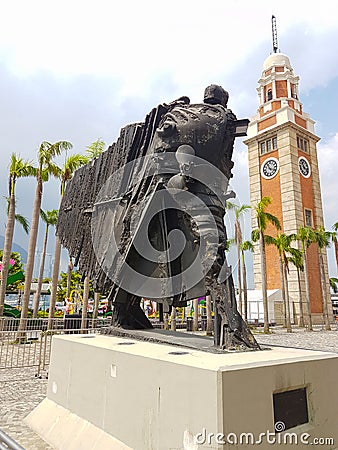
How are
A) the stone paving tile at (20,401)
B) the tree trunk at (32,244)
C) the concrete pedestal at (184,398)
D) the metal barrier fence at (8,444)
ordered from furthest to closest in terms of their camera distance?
the tree trunk at (32,244) < the stone paving tile at (20,401) < the concrete pedestal at (184,398) < the metal barrier fence at (8,444)

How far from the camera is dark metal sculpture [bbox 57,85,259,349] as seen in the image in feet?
13.6

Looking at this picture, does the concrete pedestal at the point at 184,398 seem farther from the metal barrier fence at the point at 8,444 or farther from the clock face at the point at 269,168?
the clock face at the point at 269,168

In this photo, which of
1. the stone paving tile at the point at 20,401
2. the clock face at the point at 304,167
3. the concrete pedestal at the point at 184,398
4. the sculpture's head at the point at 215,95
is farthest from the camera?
the clock face at the point at 304,167

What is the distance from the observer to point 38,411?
5.11 metres

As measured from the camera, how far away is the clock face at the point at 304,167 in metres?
35.0

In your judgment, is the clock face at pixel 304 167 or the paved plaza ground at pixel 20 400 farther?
the clock face at pixel 304 167

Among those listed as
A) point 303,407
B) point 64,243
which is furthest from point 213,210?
point 64,243

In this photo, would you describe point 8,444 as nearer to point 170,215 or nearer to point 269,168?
point 170,215

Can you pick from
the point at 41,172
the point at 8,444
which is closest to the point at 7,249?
the point at 41,172

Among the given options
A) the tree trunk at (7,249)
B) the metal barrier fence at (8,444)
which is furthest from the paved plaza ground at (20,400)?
the tree trunk at (7,249)

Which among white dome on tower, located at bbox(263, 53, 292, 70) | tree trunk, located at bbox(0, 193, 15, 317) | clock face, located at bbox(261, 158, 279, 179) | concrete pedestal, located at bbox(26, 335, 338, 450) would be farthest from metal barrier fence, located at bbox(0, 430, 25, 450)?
white dome on tower, located at bbox(263, 53, 292, 70)

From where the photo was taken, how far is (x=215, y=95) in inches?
196

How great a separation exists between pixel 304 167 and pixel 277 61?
12.2 metres

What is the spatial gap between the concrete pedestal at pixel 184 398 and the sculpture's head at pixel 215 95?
3.25 m
